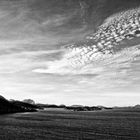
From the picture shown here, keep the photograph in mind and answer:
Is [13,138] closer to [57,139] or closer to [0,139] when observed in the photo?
[0,139]

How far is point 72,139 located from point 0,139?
23414 millimetres

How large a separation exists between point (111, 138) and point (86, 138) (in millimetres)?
8662

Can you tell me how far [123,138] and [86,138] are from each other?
13.0 meters

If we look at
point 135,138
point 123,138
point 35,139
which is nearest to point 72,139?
point 35,139

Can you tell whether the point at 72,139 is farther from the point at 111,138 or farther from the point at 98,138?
the point at 111,138

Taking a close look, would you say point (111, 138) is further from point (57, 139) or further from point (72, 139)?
point (57, 139)

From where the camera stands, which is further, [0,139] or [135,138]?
[135,138]

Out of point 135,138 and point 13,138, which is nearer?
point 13,138

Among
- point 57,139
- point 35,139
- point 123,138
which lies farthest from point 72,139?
point 123,138

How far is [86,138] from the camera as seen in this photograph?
2977 inches

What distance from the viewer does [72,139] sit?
7369cm

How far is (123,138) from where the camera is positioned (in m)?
76.6

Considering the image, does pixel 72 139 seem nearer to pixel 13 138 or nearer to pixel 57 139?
pixel 57 139

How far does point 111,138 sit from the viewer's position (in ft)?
249
